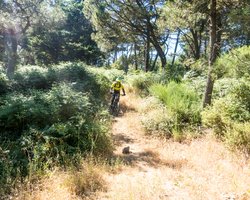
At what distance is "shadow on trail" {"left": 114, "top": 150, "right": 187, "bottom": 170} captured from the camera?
527 cm

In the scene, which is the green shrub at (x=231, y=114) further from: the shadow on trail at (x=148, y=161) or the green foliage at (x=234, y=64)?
the shadow on trail at (x=148, y=161)

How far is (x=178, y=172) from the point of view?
485 centimetres

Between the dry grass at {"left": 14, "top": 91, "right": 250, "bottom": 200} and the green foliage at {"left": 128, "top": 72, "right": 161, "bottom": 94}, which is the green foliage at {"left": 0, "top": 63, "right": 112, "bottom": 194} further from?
the green foliage at {"left": 128, "top": 72, "right": 161, "bottom": 94}

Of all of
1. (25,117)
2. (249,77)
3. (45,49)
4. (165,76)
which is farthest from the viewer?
(45,49)

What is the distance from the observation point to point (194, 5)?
7004mm

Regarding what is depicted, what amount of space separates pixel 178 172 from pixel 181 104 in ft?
10.3

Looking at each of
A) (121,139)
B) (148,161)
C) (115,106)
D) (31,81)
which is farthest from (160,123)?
(31,81)

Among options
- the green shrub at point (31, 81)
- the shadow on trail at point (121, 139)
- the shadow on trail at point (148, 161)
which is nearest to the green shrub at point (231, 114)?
the shadow on trail at point (148, 161)

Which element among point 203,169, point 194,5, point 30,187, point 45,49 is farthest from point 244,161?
point 45,49

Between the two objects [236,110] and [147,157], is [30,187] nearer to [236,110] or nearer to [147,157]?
[147,157]

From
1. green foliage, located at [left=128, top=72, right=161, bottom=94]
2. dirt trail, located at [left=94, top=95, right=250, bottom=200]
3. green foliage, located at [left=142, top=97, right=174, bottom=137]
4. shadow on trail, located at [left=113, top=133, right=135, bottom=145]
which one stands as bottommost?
shadow on trail, located at [left=113, top=133, right=135, bottom=145]

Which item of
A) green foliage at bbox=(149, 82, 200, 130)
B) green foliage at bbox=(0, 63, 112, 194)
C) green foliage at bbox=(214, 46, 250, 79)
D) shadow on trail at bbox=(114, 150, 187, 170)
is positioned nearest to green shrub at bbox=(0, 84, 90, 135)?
green foliage at bbox=(0, 63, 112, 194)

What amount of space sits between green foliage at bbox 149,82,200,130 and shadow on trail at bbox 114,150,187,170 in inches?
60.0

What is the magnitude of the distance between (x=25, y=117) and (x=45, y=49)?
70.7ft
